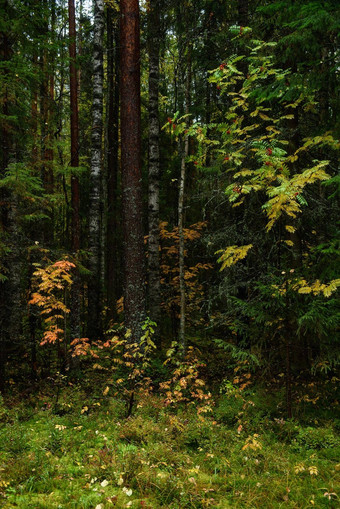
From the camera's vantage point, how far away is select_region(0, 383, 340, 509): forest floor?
358cm

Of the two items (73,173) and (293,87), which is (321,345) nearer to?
(293,87)

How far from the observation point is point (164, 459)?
434 centimetres

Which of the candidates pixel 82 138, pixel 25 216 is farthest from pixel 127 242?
pixel 82 138

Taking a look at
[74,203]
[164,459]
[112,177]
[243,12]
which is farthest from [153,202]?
[164,459]

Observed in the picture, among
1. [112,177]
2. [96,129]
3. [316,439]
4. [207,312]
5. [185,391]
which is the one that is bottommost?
[185,391]

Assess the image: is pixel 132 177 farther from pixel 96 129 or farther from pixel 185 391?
pixel 185 391

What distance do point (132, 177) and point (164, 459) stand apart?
5648mm

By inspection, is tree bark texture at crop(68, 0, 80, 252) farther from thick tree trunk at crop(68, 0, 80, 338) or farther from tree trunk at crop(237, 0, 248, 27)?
tree trunk at crop(237, 0, 248, 27)

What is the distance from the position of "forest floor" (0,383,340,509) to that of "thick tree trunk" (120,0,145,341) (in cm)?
224

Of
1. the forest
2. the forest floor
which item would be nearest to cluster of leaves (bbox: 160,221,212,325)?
the forest

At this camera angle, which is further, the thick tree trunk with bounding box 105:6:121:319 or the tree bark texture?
the thick tree trunk with bounding box 105:6:121:319

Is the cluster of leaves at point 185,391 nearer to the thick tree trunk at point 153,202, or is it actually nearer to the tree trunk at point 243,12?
the thick tree trunk at point 153,202

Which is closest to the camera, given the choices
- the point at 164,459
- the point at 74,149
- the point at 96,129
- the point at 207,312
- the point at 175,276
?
the point at 164,459

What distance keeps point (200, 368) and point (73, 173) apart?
6.95 metres
